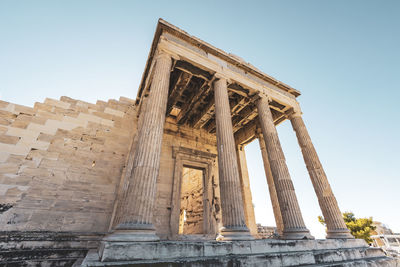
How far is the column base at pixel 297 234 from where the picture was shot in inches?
234

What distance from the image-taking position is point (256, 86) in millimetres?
9828

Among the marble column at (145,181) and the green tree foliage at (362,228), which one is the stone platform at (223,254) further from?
the green tree foliage at (362,228)

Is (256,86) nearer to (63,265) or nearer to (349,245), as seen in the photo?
(349,245)

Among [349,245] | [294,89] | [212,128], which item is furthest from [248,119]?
[349,245]

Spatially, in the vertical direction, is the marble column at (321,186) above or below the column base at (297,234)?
above

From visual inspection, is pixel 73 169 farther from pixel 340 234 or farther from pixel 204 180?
pixel 340 234

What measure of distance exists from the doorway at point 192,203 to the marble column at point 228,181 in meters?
5.22

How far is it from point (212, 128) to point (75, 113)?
28.0 feet

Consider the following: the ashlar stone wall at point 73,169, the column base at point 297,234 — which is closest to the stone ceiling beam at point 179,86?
the ashlar stone wall at point 73,169

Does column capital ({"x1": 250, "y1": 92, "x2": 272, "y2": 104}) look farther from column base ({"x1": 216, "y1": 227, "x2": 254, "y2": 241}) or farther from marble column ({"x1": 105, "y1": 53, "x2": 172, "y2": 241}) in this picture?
column base ({"x1": 216, "y1": 227, "x2": 254, "y2": 241})

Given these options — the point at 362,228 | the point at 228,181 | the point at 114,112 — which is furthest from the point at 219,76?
the point at 362,228

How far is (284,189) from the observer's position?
7.04 meters

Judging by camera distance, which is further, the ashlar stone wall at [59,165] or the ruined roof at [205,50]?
the ruined roof at [205,50]

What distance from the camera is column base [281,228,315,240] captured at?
594cm
